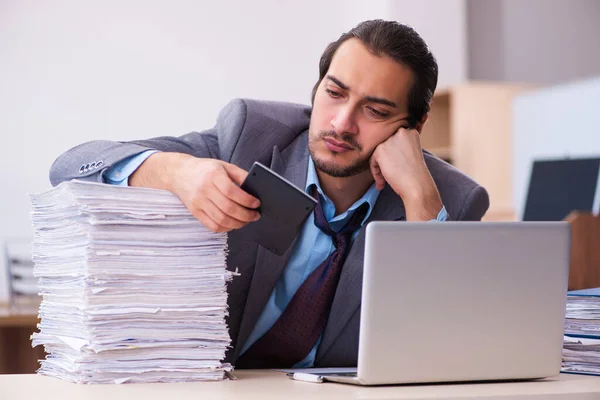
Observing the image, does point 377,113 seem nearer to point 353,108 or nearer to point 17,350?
point 353,108

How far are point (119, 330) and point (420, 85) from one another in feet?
3.30

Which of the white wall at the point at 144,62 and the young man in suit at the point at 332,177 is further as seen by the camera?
the white wall at the point at 144,62

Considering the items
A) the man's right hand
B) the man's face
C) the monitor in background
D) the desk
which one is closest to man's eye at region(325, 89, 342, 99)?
the man's face

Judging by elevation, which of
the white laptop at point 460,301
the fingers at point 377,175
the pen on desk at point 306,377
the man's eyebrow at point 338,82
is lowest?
the pen on desk at point 306,377

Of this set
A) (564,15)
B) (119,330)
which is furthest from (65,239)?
(564,15)

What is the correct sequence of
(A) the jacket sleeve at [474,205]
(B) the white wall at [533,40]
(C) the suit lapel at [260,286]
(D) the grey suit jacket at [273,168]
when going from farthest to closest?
(B) the white wall at [533,40]
(A) the jacket sleeve at [474,205]
(C) the suit lapel at [260,286]
(D) the grey suit jacket at [273,168]

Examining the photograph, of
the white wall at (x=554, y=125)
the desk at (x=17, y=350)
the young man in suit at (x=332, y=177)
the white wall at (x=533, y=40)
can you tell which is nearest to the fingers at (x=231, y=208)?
the young man in suit at (x=332, y=177)

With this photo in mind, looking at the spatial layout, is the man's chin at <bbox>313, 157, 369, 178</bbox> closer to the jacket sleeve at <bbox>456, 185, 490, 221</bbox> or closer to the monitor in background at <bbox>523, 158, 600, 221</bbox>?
the jacket sleeve at <bbox>456, 185, 490, 221</bbox>

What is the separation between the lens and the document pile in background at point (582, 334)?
4.60 ft

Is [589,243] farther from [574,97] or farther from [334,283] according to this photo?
[574,97]

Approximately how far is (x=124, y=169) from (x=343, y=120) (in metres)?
0.50

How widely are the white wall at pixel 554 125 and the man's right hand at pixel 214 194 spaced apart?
431cm

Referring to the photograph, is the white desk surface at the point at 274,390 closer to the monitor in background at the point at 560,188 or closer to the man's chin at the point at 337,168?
the man's chin at the point at 337,168

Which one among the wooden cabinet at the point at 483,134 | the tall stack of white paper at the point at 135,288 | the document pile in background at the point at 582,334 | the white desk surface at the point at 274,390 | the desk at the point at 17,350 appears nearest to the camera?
the white desk surface at the point at 274,390
